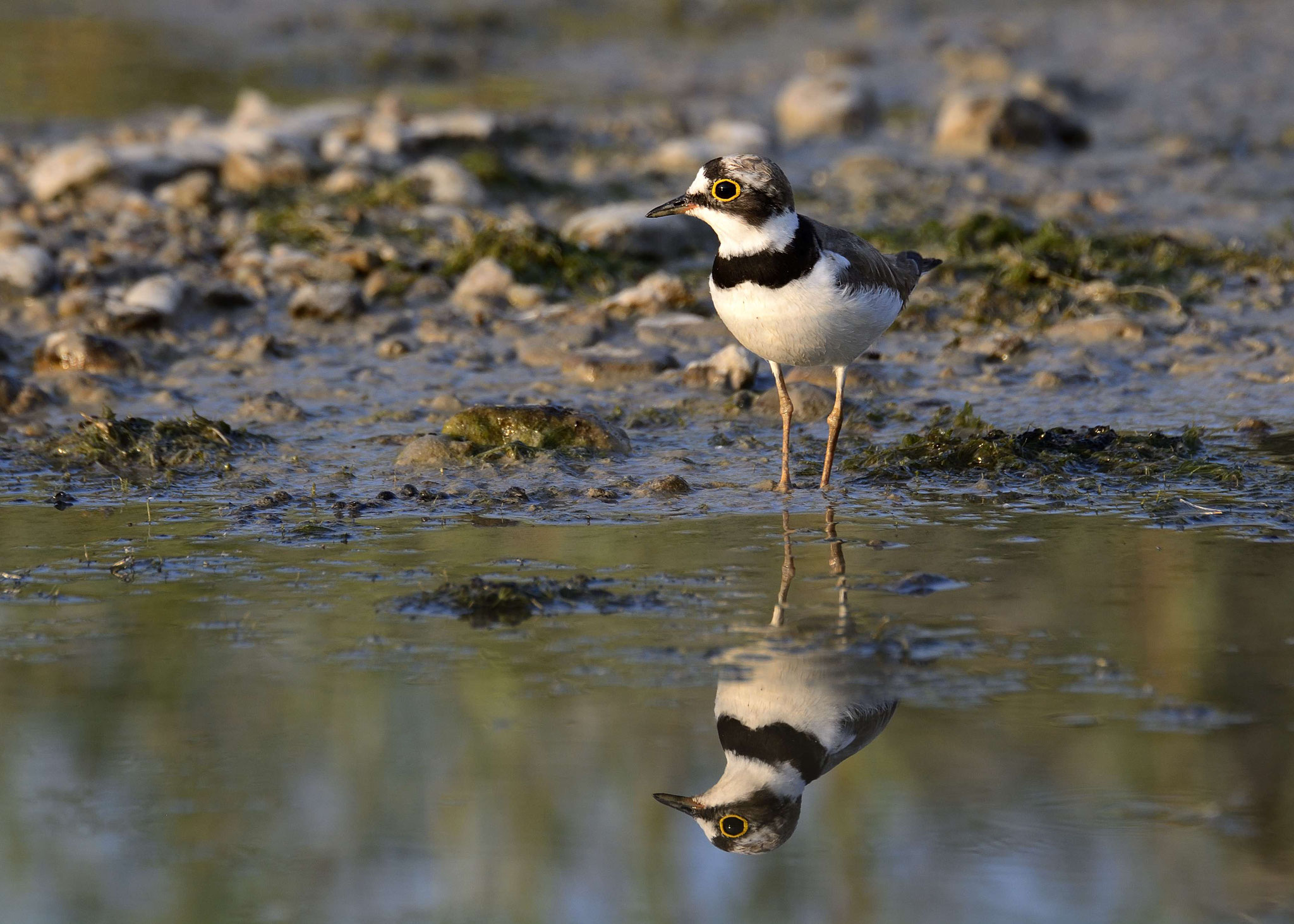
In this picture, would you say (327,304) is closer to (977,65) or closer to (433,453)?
(433,453)

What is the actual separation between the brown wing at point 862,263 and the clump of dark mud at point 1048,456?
613mm

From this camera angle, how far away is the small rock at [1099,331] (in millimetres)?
8008

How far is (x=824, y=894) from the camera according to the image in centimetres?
322

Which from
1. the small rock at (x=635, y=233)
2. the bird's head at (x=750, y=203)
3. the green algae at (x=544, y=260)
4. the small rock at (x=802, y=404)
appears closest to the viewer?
the bird's head at (x=750, y=203)

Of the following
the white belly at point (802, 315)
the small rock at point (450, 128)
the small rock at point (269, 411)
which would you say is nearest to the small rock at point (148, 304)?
the small rock at point (269, 411)

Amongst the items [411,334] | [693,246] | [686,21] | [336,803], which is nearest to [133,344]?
[411,334]

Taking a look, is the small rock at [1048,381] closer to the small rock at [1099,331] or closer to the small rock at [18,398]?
the small rock at [1099,331]

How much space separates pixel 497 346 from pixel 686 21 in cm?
1351

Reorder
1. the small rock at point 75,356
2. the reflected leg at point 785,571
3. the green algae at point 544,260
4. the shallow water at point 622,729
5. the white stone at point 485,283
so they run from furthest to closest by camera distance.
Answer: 1. the green algae at point 544,260
2. the white stone at point 485,283
3. the small rock at point 75,356
4. the reflected leg at point 785,571
5. the shallow water at point 622,729

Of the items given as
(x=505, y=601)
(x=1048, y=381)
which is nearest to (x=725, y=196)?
(x=505, y=601)

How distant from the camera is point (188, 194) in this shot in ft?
35.4

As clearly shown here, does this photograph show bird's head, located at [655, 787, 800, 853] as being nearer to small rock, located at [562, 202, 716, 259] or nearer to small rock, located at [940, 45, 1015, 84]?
small rock, located at [562, 202, 716, 259]

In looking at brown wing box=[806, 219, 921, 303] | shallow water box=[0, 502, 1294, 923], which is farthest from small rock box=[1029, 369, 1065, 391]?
shallow water box=[0, 502, 1294, 923]

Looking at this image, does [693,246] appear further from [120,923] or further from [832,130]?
[120,923]
